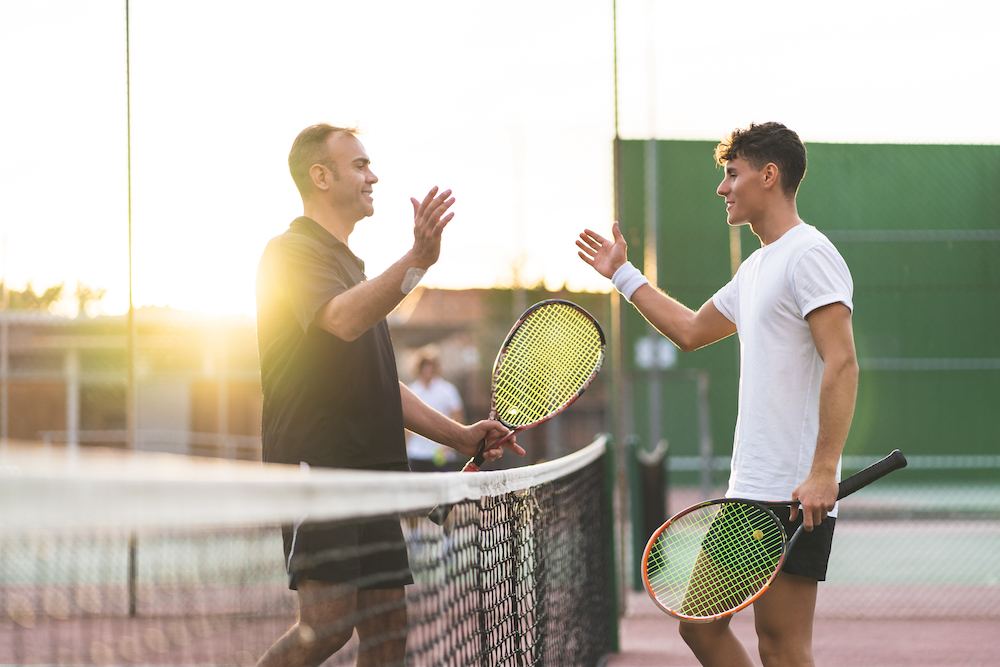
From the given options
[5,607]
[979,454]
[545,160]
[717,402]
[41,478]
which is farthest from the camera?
[717,402]

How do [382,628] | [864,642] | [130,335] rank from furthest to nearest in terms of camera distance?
1. [130,335]
2. [864,642]
3. [382,628]

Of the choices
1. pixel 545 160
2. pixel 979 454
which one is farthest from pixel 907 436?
pixel 545 160

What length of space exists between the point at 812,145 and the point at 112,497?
39.0 ft

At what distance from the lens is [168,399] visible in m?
17.1

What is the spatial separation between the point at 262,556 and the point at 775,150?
1606 mm

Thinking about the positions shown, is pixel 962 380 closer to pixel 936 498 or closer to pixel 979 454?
pixel 979 454

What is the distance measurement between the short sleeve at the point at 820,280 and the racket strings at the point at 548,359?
841 mm

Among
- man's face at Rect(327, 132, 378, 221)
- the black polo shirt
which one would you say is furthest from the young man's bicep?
man's face at Rect(327, 132, 378, 221)

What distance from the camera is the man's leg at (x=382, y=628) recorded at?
2.20 metres

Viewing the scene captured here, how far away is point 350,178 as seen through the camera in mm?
2627

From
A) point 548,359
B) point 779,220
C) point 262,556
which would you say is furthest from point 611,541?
point 262,556

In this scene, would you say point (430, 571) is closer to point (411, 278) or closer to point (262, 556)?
point (262, 556)

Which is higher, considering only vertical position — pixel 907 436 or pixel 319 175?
pixel 319 175

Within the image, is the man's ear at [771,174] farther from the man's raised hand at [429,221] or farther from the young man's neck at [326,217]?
the young man's neck at [326,217]
